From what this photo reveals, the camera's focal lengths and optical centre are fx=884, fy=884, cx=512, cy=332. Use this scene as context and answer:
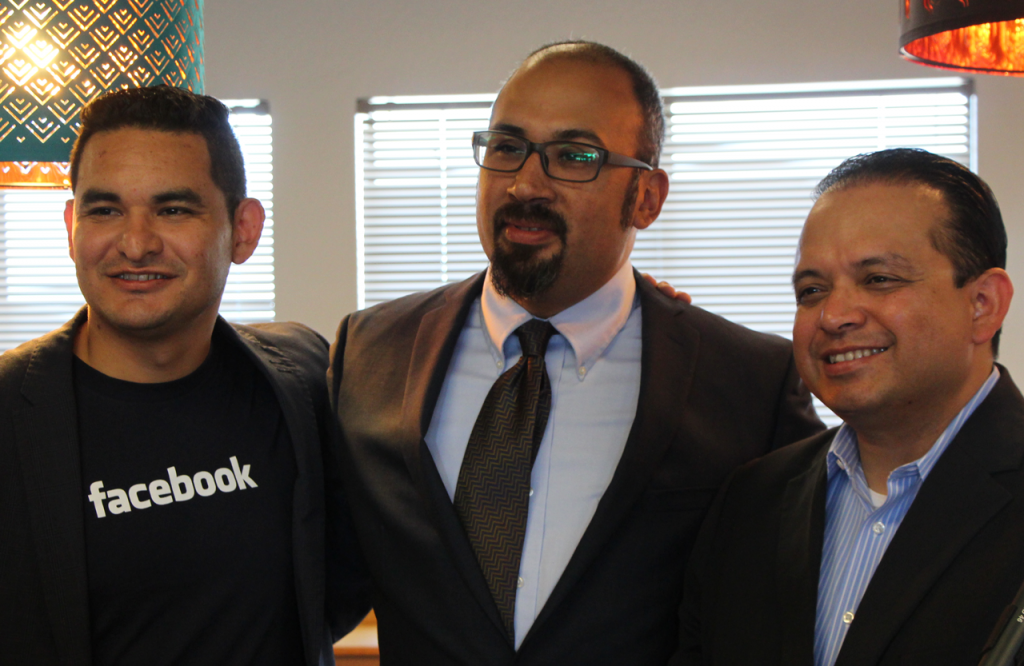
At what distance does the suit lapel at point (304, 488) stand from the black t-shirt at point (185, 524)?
0.03 m

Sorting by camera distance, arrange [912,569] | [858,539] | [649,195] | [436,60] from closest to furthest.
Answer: [912,569], [858,539], [649,195], [436,60]

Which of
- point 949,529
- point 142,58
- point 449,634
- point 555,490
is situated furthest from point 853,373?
point 142,58

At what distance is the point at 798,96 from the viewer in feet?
13.7

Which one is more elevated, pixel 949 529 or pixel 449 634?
pixel 949 529

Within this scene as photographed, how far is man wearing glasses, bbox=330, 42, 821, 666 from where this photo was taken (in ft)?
4.85

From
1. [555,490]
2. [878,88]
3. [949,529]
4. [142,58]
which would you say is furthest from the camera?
[878,88]

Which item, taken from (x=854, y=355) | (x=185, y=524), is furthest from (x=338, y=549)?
(x=854, y=355)

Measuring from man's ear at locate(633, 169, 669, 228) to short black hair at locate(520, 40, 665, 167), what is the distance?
29 millimetres

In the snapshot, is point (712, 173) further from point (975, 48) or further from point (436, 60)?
point (975, 48)

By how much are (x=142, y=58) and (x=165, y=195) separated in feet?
0.89

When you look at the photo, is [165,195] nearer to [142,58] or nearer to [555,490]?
[142,58]

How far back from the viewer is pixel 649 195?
1790 mm

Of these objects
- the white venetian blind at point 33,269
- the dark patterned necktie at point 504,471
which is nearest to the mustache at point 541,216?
the dark patterned necktie at point 504,471

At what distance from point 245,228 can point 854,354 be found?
106 cm
